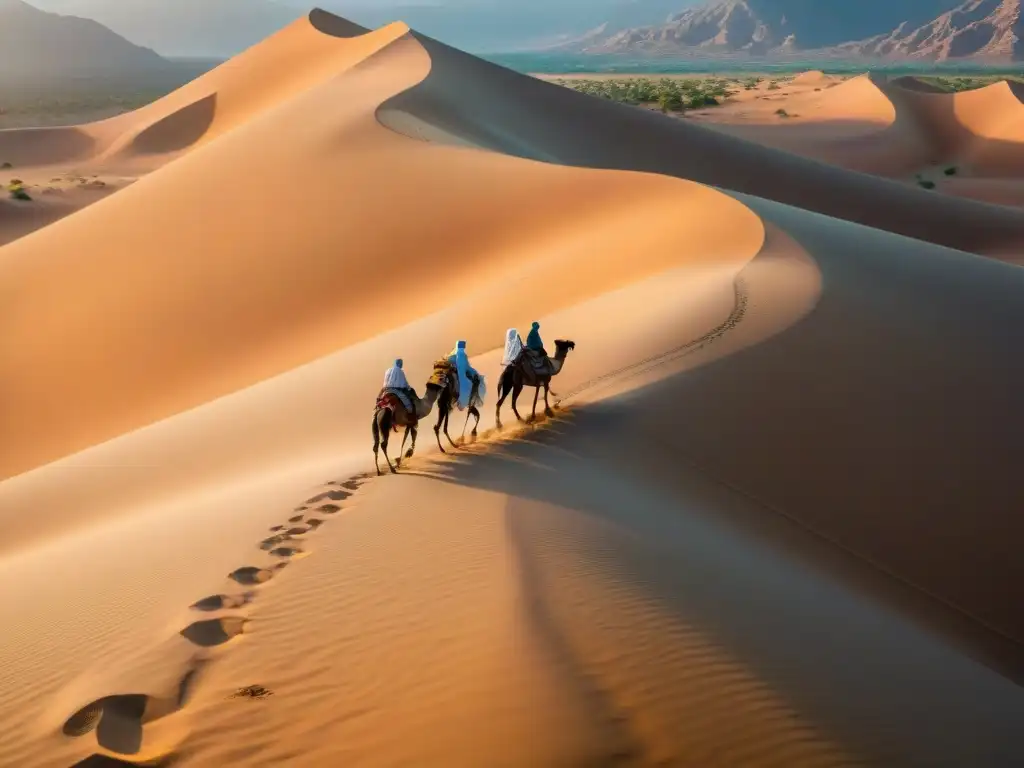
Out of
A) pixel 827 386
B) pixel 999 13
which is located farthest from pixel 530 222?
pixel 999 13

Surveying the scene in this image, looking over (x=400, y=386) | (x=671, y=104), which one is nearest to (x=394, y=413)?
(x=400, y=386)

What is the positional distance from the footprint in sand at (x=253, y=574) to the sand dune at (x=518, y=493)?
4 centimetres

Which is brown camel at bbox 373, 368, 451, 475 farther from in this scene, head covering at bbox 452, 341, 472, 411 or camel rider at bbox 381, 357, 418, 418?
head covering at bbox 452, 341, 472, 411

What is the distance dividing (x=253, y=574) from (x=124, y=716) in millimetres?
1560

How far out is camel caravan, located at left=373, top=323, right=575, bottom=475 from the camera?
7.81 m

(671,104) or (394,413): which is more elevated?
(671,104)

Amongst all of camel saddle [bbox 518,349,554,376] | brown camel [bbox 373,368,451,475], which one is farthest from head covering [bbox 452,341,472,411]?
camel saddle [bbox 518,349,554,376]

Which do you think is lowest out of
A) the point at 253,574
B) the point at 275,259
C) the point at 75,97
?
the point at 253,574

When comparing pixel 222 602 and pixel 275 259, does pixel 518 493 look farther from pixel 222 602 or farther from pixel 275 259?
pixel 275 259

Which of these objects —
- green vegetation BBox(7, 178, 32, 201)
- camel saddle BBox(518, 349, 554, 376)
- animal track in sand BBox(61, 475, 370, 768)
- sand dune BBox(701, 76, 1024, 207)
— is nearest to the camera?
animal track in sand BBox(61, 475, 370, 768)

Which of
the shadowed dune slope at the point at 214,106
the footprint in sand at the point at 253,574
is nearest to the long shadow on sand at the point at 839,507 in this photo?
the footprint in sand at the point at 253,574

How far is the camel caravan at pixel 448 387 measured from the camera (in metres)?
7.81

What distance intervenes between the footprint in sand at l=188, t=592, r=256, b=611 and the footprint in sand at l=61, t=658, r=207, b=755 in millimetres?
816

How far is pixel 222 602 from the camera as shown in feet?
18.9
